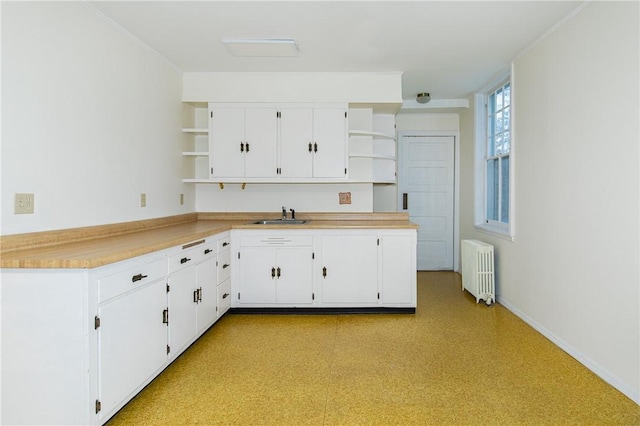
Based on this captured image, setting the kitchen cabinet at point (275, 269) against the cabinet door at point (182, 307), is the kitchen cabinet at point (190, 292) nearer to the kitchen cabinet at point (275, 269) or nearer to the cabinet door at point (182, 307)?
the cabinet door at point (182, 307)

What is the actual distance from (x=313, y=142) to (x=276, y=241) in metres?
1.11

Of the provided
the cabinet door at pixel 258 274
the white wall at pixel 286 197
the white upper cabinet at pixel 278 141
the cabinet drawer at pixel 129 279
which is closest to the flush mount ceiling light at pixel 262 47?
the white upper cabinet at pixel 278 141

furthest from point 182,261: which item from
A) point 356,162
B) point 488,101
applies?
point 488,101

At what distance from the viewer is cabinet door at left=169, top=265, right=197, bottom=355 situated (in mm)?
2463

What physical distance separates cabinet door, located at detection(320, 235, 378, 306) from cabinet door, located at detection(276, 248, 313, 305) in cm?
14

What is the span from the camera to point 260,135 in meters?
3.94

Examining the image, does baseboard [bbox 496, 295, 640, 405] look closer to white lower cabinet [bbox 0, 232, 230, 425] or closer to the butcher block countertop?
the butcher block countertop

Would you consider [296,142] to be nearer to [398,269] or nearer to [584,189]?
[398,269]

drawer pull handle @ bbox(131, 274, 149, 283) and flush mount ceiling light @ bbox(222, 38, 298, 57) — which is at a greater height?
flush mount ceiling light @ bbox(222, 38, 298, 57)

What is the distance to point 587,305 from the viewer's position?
98.8 inches

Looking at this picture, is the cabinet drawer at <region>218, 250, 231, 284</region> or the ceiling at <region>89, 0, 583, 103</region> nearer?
the ceiling at <region>89, 0, 583, 103</region>

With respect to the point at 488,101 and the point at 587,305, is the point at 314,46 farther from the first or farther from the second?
the point at 587,305

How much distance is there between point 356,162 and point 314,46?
4.80ft

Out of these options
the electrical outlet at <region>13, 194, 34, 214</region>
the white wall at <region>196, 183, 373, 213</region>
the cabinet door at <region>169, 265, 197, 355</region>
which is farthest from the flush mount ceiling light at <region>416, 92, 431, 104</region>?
the electrical outlet at <region>13, 194, 34, 214</region>
